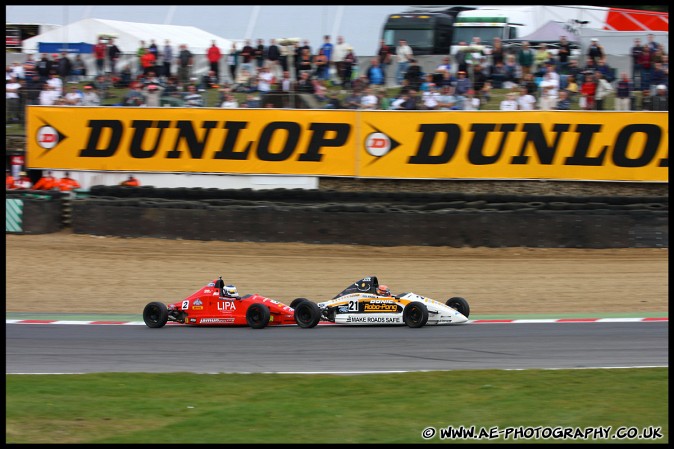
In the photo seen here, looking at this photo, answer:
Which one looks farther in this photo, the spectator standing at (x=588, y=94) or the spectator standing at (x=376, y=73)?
the spectator standing at (x=376, y=73)

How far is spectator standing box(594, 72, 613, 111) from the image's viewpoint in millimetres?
19141

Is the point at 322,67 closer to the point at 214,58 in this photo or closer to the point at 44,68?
the point at 214,58

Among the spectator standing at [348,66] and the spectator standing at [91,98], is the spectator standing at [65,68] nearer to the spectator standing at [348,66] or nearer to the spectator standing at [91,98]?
the spectator standing at [91,98]

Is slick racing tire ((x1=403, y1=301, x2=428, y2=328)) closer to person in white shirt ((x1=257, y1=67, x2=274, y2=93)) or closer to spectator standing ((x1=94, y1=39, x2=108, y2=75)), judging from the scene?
person in white shirt ((x1=257, y1=67, x2=274, y2=93))

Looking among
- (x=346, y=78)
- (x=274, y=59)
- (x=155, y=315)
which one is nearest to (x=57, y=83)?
(x=274, y=59)

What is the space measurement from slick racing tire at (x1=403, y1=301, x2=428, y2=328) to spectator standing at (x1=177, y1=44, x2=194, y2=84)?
1135 cm

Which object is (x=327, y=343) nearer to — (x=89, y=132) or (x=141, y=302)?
(x=141, y=302)

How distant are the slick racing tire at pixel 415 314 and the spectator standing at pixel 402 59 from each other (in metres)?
9.59

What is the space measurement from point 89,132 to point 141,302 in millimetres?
7530

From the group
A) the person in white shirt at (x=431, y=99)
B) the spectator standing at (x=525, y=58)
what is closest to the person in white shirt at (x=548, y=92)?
the spectator standing at (x=525, y=58)

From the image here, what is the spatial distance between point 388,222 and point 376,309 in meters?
5.43

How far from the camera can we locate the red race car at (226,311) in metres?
12.2

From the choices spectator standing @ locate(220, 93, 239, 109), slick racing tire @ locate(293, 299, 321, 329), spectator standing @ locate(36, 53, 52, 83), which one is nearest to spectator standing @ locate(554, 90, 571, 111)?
spectator standing @ locate(220, 93, 239, 109)

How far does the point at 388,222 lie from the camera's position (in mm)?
17422
